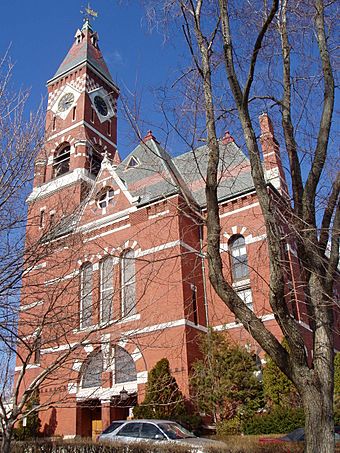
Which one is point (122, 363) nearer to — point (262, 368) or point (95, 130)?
point (262, 368)

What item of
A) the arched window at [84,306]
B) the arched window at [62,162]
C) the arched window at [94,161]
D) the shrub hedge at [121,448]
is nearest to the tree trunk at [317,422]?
the shrub hedge at [121,448]

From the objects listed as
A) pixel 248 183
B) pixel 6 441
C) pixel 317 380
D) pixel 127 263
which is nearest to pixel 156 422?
pixel 6 441

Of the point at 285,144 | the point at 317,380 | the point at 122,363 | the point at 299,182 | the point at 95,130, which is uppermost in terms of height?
the point at 95,130

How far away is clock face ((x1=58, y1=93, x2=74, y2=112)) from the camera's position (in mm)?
35281

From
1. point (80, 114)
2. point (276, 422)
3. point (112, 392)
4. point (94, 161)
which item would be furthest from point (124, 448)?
point (80, 114)

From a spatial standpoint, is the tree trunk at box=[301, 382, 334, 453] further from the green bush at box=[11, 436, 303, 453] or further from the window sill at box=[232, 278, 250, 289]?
the window sill at box=[232, 278, 250, 289]

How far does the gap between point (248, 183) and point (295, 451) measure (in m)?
15.5

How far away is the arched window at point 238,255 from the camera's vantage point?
2223 cm

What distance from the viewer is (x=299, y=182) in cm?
741

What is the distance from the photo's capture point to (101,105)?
3647cm

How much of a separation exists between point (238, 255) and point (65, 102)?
20231 mm

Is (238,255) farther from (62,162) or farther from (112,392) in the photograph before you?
(62,162)

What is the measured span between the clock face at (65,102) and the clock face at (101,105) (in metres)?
1.78

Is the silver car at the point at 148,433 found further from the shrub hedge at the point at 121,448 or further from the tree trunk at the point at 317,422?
the tree trunk at the point at 317,422
